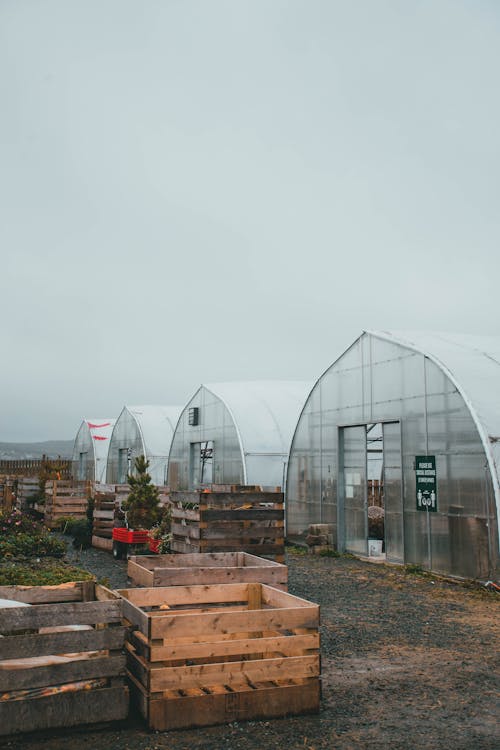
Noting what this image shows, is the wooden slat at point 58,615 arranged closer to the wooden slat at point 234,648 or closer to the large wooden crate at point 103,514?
the wooden slat at point 234,648

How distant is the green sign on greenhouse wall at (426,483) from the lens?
14.6 m

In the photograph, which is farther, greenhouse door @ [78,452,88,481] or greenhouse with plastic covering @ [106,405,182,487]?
greenhouse door @ [78,452,88,481]

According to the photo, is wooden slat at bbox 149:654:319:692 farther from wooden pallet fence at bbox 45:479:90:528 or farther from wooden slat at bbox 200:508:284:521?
wooden pallet fence at bbox 45:479:90:528

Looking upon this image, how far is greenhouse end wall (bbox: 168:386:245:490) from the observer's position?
923 inches

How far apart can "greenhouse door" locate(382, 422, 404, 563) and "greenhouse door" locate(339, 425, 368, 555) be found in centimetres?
120

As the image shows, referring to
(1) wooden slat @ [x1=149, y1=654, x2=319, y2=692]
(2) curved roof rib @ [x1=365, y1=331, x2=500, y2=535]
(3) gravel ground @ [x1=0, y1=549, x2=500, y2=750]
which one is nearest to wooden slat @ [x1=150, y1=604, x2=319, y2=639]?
(1) wooden slat @ [x1=149, y1=654, x2=319, y2=692]

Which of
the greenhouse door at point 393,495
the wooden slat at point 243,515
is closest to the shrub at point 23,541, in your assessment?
the wooden slat at point 243,515

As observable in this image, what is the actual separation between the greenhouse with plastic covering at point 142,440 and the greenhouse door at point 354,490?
1331 centimetres

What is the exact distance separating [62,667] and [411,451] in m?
11.3

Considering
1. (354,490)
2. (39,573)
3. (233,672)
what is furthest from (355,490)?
(233,672)

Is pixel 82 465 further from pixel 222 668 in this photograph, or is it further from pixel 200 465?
pixel 222 668

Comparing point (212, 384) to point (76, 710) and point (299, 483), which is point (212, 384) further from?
point (76, 710)

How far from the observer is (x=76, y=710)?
5449 mm

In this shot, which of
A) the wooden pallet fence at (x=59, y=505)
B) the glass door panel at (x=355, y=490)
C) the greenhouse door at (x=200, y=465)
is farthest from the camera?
the greenhouse door at (x=200, y=465)
